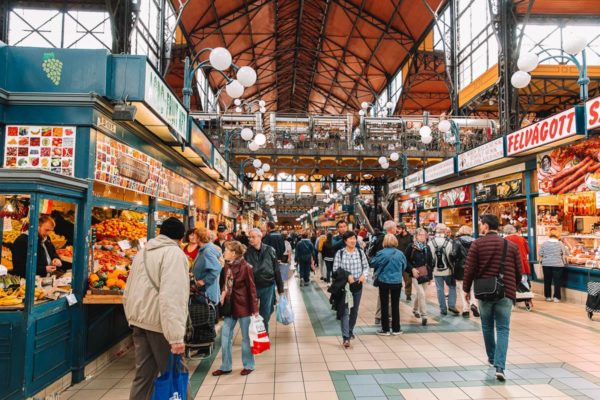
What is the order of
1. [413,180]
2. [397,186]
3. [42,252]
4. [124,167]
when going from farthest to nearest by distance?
[397,186]
[413,180]
[124,167]
[42,252]

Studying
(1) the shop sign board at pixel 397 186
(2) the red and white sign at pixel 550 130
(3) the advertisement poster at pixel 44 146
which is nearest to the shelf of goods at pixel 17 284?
(3) the advertisement poster at pixel 44 146

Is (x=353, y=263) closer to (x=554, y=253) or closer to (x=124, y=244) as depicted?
(x=124, y=244)

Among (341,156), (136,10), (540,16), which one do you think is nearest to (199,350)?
(136,10)

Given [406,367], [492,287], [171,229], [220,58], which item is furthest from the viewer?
[220,58]

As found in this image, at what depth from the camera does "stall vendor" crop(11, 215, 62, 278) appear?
3.78 metres

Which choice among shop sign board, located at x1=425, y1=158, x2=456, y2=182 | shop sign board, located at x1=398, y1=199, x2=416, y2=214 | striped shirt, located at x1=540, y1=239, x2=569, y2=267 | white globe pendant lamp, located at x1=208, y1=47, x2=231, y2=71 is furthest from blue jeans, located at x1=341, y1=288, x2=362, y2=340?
shop sign board, located at x1=398, y1=199, x2=416, y2=214

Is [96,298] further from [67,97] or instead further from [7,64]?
[7,64]

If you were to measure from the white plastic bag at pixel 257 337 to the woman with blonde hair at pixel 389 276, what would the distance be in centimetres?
226

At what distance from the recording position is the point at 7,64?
14.1 feet

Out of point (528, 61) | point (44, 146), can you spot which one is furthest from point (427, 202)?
point (44, 146)

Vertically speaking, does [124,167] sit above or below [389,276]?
above

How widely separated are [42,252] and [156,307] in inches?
79.5

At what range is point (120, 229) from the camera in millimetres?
5652

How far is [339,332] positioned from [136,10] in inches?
512
